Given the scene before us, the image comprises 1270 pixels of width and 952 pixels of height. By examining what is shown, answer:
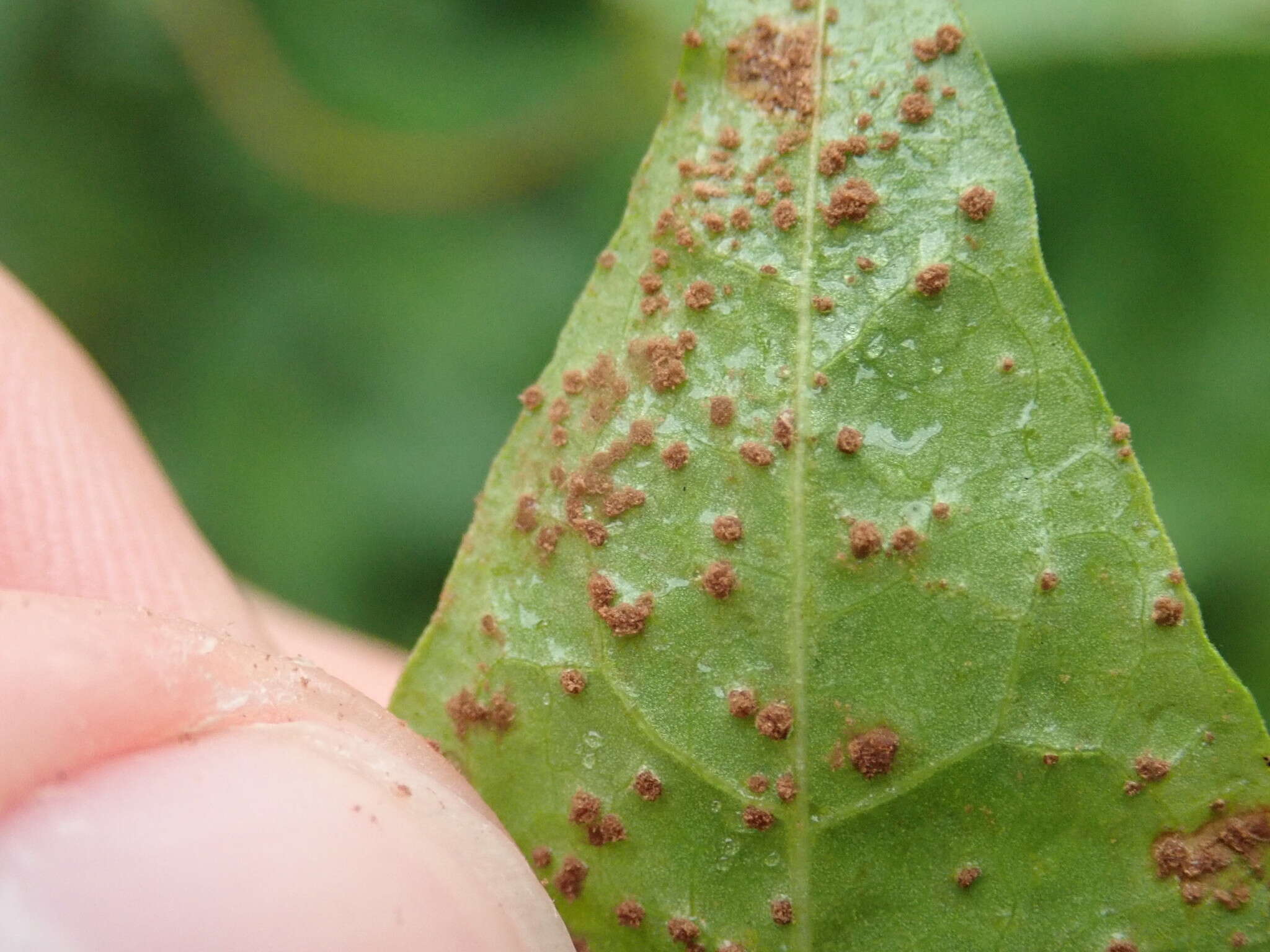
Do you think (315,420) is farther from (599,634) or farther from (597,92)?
(599,634)

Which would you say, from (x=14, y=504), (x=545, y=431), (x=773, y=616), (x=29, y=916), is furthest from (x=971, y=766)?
(x=14, y=504)

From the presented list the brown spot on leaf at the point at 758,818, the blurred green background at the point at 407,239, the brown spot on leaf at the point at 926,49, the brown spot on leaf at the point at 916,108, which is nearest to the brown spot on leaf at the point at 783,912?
the brown spot on leaf at the point at 758,818

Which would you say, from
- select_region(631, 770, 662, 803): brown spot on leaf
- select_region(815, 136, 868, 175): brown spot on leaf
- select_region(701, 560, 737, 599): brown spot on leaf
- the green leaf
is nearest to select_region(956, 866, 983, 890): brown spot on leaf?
the green leaf

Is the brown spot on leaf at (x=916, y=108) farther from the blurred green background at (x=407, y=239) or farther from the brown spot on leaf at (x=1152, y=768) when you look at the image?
the blurred green background at (x=407, y=239)

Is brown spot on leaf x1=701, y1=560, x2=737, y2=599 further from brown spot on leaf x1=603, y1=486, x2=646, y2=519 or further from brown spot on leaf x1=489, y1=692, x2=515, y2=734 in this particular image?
brown spot on leaf x1=489, y1=692, x2=515, y2=734

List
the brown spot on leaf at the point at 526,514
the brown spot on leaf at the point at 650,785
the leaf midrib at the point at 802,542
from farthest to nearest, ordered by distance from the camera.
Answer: the brown spot on leaf at the point at 526,514, the brown spot on leaf at the point at 650,785, the leaf midrib at the point at 802,542

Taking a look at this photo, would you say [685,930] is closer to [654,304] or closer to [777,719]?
[777,719]

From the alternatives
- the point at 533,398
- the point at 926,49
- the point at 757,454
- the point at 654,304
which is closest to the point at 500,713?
the point at 533,398
